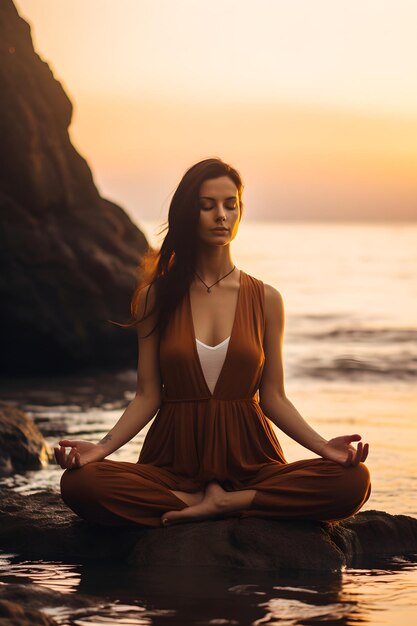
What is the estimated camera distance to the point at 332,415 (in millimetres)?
13039

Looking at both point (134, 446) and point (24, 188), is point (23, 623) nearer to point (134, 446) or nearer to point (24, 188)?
point (134, 446)

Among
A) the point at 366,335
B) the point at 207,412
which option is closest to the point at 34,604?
the point at 207,412

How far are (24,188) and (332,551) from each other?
11.8 meters

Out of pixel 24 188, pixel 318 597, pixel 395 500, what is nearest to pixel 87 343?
pixel 24 188

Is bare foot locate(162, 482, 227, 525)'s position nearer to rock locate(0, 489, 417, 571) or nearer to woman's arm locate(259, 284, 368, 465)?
rock locate(0, 489, 417, 571)

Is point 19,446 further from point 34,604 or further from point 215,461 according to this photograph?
point 34,604

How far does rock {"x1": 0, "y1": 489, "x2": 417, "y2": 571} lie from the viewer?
6031 mm

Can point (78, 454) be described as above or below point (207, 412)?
below

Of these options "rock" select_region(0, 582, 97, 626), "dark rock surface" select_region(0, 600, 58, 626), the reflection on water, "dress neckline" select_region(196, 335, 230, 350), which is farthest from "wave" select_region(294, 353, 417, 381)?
"dark rock surface" select_region(0, 600, 58, 626)

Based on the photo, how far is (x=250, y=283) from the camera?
6.58 metres

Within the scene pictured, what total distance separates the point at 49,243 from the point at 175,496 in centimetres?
1115

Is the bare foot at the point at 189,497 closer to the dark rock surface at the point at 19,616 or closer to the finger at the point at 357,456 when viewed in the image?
the finger at the point at 357,456

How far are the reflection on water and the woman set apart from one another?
0.36 meters

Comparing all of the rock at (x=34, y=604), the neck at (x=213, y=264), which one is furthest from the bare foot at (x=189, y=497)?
the neck at (x=213, y=264)
